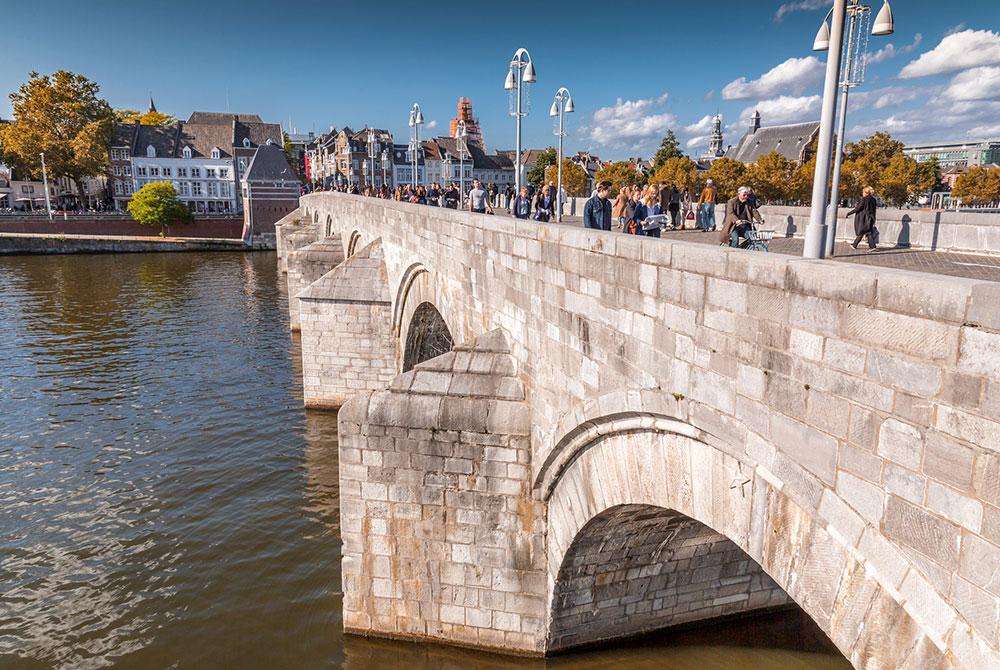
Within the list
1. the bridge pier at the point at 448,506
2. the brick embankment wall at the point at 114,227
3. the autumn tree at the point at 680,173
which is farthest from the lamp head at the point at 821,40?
the brick embankment wall at the point at 114,227

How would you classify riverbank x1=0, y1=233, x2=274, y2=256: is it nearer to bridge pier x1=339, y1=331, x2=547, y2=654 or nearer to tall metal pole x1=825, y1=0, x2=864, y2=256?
bridge pier x1=339, y1=331, x2=547, y2=654

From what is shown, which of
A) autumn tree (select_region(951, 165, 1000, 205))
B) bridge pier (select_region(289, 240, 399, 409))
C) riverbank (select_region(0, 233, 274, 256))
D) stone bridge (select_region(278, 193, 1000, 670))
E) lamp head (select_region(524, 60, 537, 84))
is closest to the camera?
stone bridge (select_region(278, 193, 1000, 670))

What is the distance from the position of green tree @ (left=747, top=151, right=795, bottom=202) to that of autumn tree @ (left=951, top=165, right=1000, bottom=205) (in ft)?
59.7

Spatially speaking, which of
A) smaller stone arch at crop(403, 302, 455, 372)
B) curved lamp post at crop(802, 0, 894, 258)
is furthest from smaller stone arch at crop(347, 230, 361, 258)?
curved lamp post at crop(802, 0, 894, 258)

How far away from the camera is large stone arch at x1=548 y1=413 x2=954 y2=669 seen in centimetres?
340

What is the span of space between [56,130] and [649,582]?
226ft

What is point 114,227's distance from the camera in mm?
57406

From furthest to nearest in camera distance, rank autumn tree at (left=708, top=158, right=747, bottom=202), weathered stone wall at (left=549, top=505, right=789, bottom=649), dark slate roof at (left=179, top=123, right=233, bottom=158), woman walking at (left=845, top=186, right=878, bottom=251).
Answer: dark slate roof at (left=179, top=123, right=233, bottom=158) < autumn tree at (left=708, top=158, right=747, bottom=202) < woman walking at (left=845, top=186, right=878, bottom=251) < weathered stone wall at (left=549, top=505, right=789, bottom=649)

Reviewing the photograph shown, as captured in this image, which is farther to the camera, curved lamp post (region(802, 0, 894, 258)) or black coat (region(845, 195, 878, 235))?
black coat (region(845, 195, 878, 235))

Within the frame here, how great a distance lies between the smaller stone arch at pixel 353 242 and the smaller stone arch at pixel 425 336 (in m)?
8.20

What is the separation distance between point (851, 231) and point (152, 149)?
72.4 metres

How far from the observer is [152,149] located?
6925 cm

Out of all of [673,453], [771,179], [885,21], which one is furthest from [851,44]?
[771,179]

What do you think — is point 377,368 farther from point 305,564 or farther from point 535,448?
point 535,448
